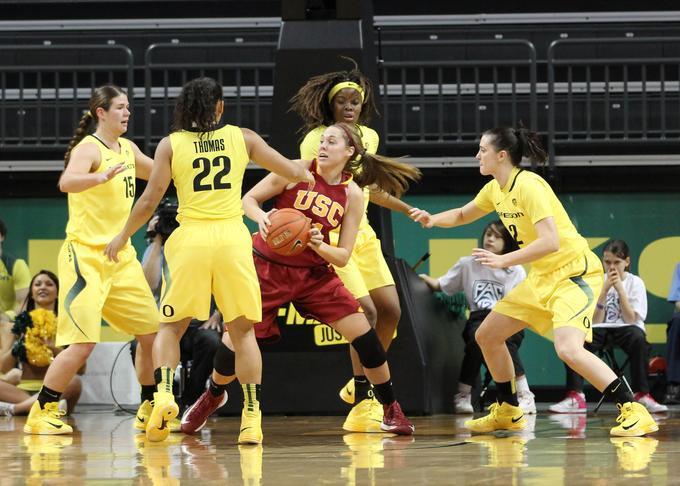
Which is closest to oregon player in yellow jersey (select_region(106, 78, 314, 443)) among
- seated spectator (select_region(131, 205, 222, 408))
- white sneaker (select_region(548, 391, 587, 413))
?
seated spectator (select_region(131, 205, 222, 408))

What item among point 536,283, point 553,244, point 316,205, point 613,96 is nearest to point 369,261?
point 316,205

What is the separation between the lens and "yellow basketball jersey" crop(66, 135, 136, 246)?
6.78 metres

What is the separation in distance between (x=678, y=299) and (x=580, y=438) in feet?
15.5

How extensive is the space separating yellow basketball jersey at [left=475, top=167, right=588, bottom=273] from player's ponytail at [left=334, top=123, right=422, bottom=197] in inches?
22.4

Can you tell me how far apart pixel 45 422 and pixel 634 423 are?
3.23 meters

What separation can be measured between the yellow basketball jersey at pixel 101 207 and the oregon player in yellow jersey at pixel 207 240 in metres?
0.81

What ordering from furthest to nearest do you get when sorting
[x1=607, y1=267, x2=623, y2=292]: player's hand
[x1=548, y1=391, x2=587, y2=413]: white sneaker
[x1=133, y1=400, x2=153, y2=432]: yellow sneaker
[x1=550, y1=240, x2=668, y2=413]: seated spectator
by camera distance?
[x1=607, y1=267, x2=623, y2=292]: player's hand → [x1=550, y1=240, x2=668, y2=413]: seated spectator → [x1=548, y1=391, x2=587, y2=413]: white sneaker → [x1=133, y1=400, x2=153, y2=432]: yellow sneaker

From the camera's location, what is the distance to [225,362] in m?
6.46

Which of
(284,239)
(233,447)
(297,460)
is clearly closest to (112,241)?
(284,239)

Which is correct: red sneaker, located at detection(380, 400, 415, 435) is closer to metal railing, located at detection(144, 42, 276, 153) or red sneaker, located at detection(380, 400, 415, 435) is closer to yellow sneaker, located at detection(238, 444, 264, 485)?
yellow sneaker, located at detection(238, 444, 264, 485)

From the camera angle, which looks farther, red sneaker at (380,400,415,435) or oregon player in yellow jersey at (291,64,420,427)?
oregon player in yellow jersey at (291,64,420,427)

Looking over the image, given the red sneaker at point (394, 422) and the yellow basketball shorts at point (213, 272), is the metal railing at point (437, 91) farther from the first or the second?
the yellow basketball shorts at point (213, 272)

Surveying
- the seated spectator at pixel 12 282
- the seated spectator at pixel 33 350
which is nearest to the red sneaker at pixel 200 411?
the seated spectator at pixel 33 350

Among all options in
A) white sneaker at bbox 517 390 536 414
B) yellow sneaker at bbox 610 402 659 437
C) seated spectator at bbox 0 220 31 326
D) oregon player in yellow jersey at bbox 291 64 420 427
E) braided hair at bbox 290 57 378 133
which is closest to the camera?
yellow sneaker at bbox 610 402 659 437
